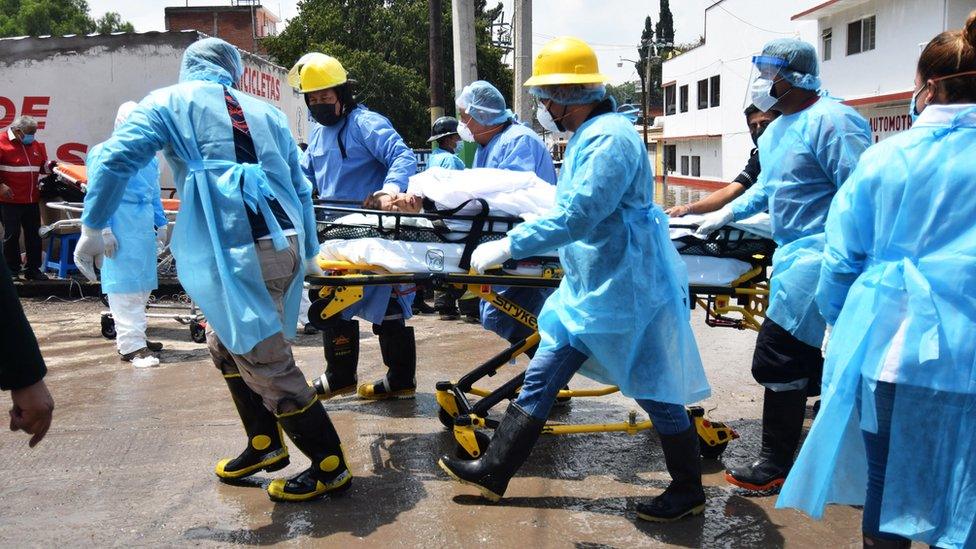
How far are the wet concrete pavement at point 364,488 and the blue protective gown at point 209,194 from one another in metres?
0.80

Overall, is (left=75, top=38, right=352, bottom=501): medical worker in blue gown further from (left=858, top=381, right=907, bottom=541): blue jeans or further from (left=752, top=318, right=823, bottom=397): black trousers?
(left=858, top=381, right=907, bottom=541): blue jeans

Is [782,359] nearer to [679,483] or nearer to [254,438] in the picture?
[679,483]

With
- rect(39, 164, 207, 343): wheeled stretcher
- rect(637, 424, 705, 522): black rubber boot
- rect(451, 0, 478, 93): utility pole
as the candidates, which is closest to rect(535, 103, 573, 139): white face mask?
rect(637, 424, 705, 522): black rubber boot

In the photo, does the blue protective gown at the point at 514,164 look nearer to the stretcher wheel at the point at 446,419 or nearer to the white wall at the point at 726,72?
the stretcher wheel at the point at 446,419

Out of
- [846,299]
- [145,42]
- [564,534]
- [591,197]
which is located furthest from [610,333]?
[145,42]

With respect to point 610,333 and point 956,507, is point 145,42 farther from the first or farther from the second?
point 956,507

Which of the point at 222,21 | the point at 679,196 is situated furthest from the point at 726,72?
the point at 222,21

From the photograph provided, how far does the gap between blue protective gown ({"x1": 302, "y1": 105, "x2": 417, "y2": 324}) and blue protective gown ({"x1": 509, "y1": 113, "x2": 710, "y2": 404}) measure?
1.71 metres

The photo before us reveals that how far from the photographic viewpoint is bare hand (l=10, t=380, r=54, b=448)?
2285 millimetres

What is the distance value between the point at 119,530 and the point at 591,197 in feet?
7.50

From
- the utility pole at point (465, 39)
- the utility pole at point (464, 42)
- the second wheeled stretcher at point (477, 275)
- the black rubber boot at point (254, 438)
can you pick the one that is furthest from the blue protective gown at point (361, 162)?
the utility pole at point (465, 39)

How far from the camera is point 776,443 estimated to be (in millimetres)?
4137

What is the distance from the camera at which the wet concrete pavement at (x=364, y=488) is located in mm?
3693

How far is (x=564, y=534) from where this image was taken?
12.2 feet
